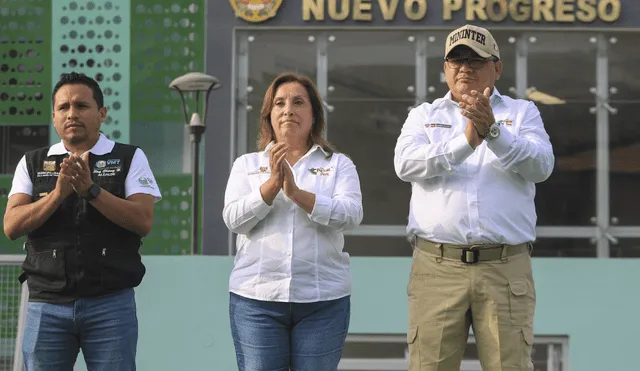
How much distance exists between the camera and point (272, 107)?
120 inches

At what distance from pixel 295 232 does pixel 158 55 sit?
6.35m

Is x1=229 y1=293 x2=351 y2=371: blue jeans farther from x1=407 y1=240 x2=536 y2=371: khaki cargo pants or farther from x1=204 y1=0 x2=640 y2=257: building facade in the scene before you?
x1=204 y1=0 x2=640 y2=257: building facade

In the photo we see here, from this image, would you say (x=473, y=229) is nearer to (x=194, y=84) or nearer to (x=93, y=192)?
(x=93, y=192)

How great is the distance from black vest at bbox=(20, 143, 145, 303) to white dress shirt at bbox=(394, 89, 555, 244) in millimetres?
917

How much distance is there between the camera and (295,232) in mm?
2879

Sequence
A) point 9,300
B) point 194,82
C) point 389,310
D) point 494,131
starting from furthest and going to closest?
point 194,82
point 389,310
point 9,300
point 494,131

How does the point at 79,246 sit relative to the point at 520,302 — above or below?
above

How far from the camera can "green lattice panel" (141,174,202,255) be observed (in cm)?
856

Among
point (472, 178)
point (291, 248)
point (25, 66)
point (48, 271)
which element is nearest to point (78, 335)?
point (48, 271)

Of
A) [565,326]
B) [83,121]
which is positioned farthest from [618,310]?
[83,121]

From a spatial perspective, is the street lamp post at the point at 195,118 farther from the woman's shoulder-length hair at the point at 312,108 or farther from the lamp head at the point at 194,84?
the woman's shoulder-length hair at the point at 312,108

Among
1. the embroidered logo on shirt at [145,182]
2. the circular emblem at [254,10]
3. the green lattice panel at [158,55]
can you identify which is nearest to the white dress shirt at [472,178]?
the embroidered logo on shirt at [145,182]

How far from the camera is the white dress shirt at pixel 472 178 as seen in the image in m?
2.85

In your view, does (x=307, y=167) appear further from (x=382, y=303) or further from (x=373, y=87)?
(x=373, y=87)
